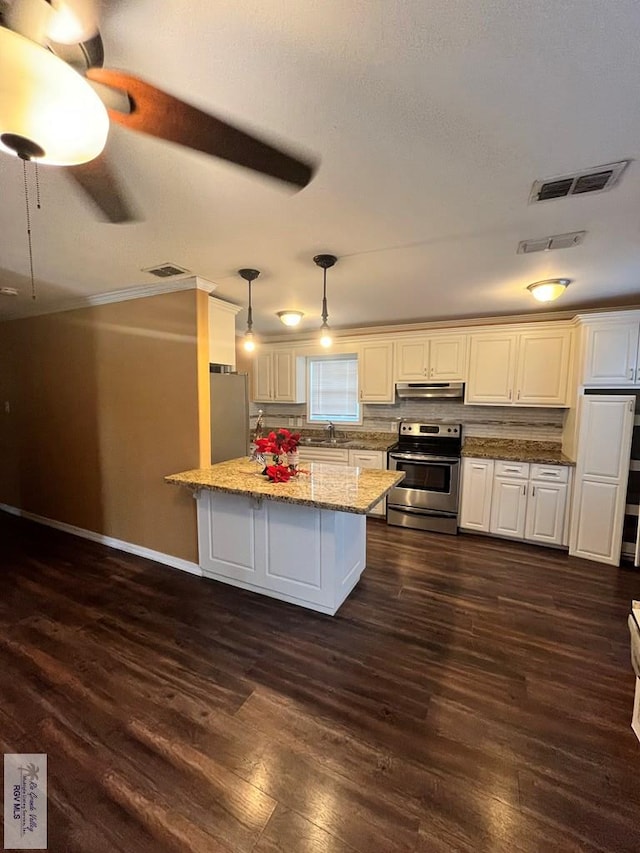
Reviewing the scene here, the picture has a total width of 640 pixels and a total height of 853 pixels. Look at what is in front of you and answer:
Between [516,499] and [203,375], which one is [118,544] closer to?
[203,375]

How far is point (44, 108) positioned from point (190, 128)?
51cm

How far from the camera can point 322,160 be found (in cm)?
134

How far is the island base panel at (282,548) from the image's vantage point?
8.05 ft

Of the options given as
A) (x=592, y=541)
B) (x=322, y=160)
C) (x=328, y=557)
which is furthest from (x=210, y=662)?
(x=592, y=541)

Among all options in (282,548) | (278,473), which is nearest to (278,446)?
(278,473)

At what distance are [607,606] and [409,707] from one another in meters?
1.93

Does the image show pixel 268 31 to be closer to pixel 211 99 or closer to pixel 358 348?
pixel 211 99

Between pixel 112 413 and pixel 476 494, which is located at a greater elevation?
pixel 112 413

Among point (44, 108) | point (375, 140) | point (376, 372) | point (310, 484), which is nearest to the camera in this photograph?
point (44, 108)

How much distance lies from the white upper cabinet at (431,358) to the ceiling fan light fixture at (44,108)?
3779 millimetres

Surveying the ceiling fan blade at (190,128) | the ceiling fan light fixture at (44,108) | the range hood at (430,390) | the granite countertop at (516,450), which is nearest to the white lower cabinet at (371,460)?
the range hood at (430,390)

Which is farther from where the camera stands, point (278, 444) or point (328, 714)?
point (278, 444)

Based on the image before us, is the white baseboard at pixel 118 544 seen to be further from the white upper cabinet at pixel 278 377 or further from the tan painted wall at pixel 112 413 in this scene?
the white upper cabinet at pixel 278 377

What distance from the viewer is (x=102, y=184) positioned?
142 centimetres
